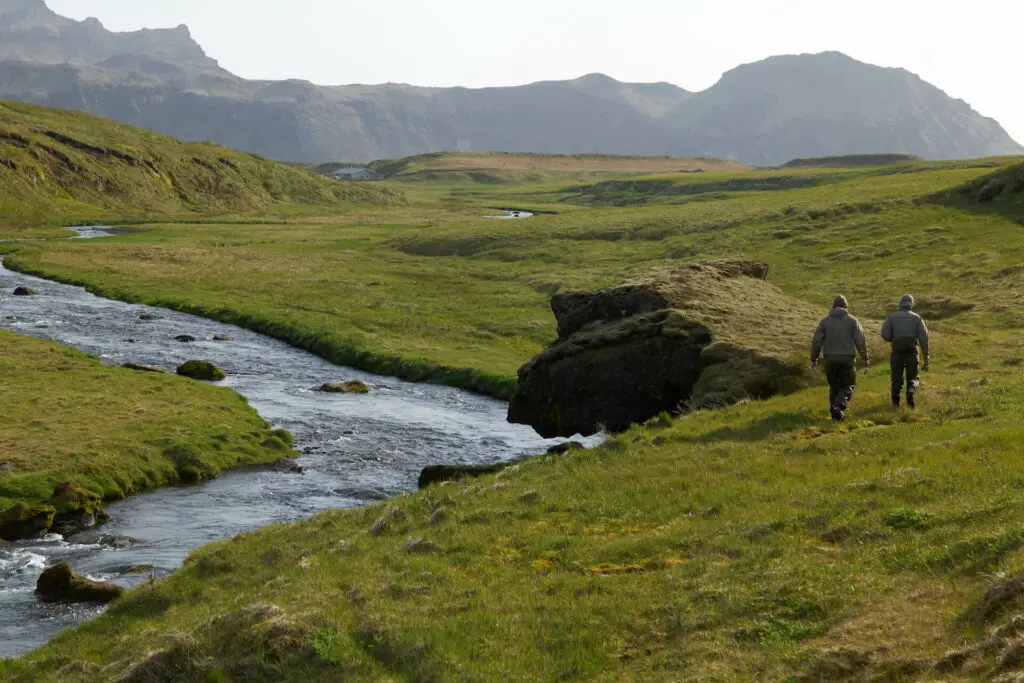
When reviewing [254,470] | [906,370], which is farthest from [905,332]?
[254,470]

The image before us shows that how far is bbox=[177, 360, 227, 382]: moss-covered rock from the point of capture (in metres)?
54.8

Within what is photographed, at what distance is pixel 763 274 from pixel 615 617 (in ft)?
110

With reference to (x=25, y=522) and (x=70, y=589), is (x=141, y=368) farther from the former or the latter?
(x=70, y=589)

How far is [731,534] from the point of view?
18672 millimetres

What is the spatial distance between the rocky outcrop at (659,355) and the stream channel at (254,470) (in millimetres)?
4057

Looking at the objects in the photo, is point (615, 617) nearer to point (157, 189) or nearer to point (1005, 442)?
point (1005, 442)

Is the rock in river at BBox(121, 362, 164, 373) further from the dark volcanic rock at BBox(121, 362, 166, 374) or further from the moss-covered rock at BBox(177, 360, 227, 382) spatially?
the moss-covered rock at BBox(177, 360, 227, 382)

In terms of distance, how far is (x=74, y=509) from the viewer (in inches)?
1246

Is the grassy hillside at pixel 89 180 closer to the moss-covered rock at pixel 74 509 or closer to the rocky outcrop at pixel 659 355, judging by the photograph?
the moss-covered rock at pixel 74 509

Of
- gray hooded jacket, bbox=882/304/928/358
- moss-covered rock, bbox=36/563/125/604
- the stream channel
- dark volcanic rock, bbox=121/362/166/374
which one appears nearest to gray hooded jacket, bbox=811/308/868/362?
gray hooded jacket, bbox=882/304/928/358

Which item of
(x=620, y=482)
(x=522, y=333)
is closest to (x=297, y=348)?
(x=522, y=333)

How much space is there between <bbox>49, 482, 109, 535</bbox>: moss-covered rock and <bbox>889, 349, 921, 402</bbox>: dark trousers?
24.7 m

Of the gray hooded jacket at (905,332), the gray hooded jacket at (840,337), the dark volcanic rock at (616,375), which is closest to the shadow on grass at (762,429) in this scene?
the gray hooded jacket at (840,337)

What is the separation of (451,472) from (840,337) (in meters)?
14.0
